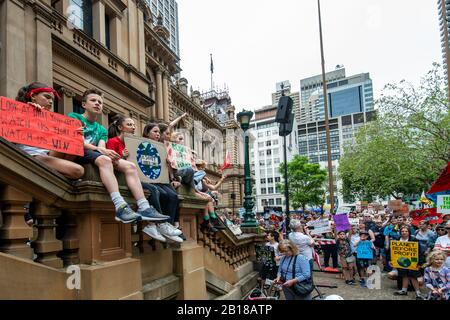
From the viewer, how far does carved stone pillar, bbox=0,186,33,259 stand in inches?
113

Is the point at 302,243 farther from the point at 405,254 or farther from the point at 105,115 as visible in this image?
the point at 105,115

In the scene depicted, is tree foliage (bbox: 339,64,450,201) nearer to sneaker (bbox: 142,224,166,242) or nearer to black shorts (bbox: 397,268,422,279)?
black shorts (bbox: 397,268,422,279)

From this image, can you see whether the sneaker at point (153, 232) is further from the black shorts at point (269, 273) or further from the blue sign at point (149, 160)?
the black shorts at point (269, 273)

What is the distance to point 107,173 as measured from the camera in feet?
11.3

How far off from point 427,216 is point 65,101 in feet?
48.4

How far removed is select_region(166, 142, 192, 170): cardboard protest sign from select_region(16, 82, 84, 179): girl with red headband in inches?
76.6

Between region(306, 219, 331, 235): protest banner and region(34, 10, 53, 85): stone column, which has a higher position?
region(34, 10, 53, 85): stone column

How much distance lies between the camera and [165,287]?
4.46 m

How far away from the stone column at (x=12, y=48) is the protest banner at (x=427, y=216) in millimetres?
14522

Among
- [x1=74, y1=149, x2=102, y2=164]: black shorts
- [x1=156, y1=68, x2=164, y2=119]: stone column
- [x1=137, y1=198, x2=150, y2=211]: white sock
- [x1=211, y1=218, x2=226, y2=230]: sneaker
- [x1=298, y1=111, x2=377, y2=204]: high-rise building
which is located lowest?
[x1=211, y1=218, x2=226, y2=230]: sneaker

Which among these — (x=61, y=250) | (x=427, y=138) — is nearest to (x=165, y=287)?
(x=61, y=250)

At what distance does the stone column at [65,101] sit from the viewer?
13789mm

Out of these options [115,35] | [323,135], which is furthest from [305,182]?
[323,135]

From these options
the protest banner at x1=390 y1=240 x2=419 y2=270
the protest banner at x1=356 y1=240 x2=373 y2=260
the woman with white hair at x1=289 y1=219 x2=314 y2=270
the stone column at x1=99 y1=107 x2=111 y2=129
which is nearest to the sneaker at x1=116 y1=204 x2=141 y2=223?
the woman with white hair at x1=289 y1=219 x2=314 y2=270
